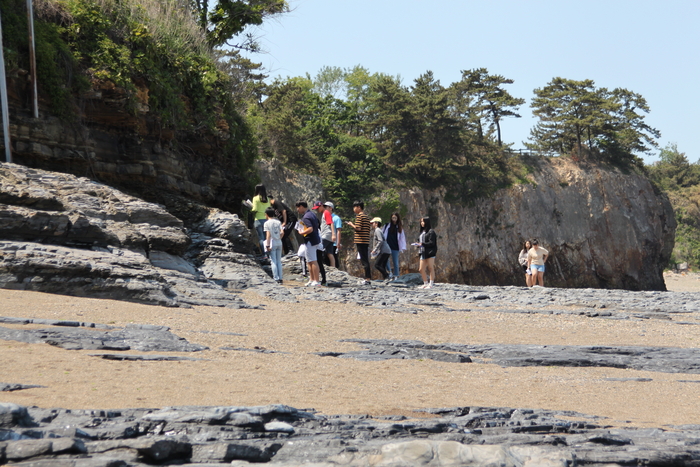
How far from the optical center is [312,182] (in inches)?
1467

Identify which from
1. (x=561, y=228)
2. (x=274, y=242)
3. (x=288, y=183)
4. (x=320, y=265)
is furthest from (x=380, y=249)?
(x=561, y=228)

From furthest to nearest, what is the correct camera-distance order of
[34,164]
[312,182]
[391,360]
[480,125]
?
Answer: [480,125]
[312,182]
[34,164]
[391,360]

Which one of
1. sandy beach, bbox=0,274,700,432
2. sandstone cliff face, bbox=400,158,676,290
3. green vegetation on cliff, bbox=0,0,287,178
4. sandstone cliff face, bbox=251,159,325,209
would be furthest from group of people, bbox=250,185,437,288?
sandstone cliff face, bbox=400,158,676,290

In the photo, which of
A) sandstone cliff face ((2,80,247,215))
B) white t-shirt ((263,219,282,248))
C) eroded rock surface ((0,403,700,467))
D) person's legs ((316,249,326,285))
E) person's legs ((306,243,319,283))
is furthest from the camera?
person's legs ((316,249,326,285))

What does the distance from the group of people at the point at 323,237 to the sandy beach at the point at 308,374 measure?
14.3ft

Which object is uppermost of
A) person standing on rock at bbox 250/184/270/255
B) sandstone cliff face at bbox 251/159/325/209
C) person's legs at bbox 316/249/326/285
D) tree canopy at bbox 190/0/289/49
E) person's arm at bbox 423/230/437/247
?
tree canopy at bbox 190/0/289/49

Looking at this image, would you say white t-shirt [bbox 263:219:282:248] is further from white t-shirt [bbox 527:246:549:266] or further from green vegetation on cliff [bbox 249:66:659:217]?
green vegetation on cliff [bbox 249:66:659:217]

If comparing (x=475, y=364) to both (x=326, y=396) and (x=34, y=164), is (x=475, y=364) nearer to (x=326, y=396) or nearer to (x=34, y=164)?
(x=326, y=396)

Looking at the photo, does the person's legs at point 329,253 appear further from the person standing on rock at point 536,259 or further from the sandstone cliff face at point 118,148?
the person standing on rock at point 536,259

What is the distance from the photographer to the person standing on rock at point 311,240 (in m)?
15.3

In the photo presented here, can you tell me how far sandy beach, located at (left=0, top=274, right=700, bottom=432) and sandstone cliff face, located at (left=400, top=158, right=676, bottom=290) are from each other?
32334mm

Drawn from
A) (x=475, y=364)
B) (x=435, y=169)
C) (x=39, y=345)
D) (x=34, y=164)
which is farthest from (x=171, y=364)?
(x=435, y=169)

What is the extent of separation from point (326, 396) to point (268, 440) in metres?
1.98

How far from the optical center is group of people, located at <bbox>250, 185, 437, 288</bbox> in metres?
15.4
